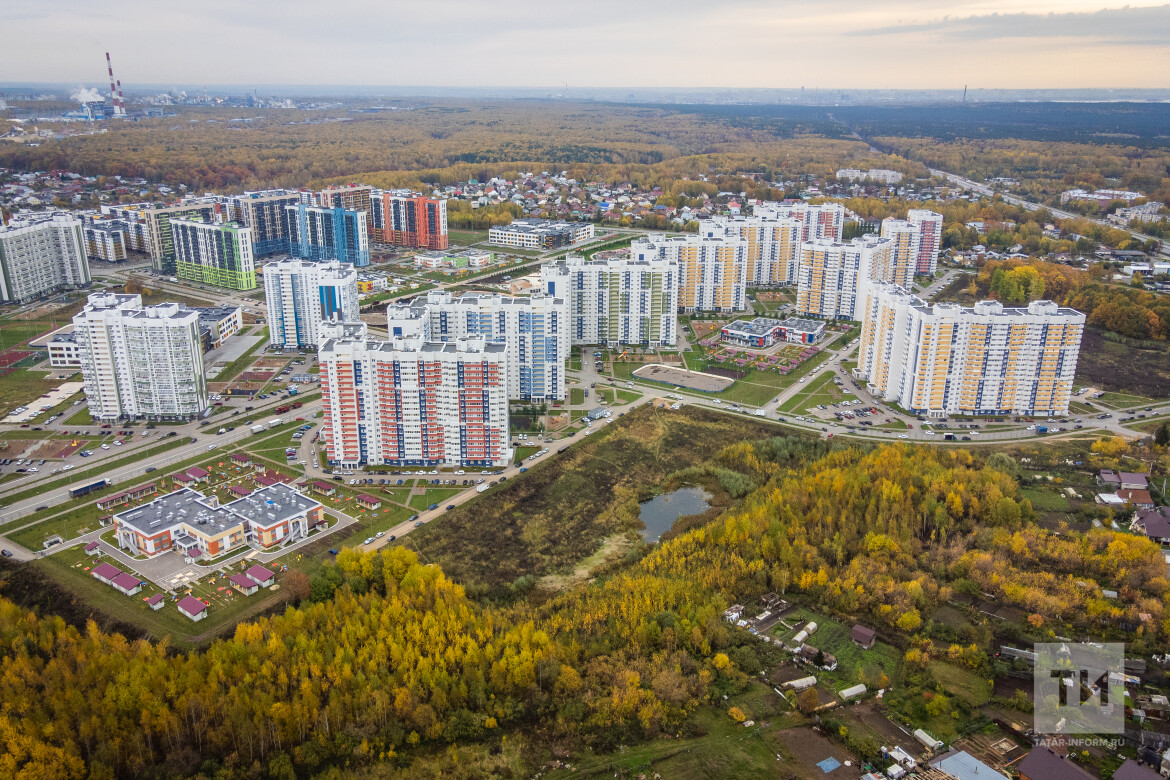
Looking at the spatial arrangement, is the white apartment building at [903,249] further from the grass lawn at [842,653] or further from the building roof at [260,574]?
the building roof at [260,574]

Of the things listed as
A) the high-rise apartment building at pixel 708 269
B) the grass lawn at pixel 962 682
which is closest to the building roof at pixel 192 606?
the grass lawn at pixel 962 682

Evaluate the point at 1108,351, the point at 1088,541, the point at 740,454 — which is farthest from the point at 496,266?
the point at 1088,541

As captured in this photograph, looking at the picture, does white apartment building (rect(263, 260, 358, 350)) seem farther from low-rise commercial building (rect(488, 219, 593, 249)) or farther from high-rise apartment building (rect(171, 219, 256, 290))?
low-rise commercial building (rect(488, 219, 593, 249))

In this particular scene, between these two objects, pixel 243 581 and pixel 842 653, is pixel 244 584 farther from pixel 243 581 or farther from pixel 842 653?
pixel 842 653

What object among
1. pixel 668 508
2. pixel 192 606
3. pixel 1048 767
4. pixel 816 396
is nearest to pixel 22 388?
pixel 192 606

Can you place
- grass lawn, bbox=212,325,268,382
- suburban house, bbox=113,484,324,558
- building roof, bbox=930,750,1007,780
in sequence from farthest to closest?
grass lawn, bbox=212,325,268,382, suburban house, bbox=113,484,324,558, building roof, bbox=930,750,1007,780

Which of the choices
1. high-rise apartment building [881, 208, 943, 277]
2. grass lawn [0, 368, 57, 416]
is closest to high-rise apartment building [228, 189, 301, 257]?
grass lawn [0, 368, 57, 416]
